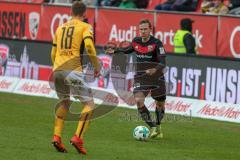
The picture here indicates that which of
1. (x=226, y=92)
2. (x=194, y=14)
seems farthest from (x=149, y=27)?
(x=194, y=14)

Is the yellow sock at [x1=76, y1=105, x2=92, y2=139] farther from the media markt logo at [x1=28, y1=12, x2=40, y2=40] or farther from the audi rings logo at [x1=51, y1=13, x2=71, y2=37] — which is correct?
the media markt logo at [x1=28, y1=12, x2=40, y2=40]

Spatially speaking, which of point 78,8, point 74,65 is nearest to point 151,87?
point 74,65

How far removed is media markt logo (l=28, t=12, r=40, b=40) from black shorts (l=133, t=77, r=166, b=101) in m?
12.0

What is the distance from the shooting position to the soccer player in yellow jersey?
13672 mm

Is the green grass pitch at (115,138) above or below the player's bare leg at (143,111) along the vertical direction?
below

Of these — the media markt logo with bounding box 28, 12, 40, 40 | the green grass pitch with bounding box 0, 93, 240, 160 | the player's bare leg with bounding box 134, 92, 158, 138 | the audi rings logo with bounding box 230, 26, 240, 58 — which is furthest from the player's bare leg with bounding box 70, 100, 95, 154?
the media markt logo with bounding box 28, 12, 40, 40

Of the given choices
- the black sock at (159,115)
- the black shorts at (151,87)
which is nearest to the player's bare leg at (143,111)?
the black shorts at (151,87)

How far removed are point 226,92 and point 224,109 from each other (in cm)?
42

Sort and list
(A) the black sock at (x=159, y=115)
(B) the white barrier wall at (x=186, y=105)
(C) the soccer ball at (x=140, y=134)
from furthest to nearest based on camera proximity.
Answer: (B) the white barrier wall at (x=186, y=105), (A) the black sock at (x=159, y=115), (C) the soccer ball at (x=140, y=134)

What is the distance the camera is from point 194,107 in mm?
20516

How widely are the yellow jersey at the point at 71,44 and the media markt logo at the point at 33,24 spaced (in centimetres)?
1423

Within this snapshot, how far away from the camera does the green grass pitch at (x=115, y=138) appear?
1378cm

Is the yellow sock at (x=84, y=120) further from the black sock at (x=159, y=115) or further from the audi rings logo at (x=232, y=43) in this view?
the audi rings logo at (x=232, y=43)

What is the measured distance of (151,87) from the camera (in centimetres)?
1667
